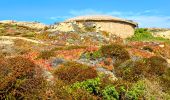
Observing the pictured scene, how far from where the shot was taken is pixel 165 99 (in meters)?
18.8

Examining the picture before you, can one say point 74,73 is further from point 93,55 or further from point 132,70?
point 93,55

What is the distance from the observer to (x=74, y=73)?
2148cm

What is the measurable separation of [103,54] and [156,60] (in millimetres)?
3556

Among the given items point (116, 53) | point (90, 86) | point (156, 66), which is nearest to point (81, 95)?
point (90, 86)

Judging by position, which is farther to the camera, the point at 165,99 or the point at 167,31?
the point at 167,31

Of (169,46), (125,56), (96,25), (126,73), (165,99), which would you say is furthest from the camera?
(96,25)

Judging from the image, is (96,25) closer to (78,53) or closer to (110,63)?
(78,53)

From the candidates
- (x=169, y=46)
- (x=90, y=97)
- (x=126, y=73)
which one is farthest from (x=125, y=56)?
(x=169, y=46)

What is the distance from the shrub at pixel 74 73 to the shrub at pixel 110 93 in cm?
254

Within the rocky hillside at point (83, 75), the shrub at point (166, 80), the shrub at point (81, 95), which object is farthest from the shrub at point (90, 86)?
the shrub at point (166, 80)

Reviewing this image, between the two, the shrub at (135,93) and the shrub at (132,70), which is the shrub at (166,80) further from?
the shrub at (135,93)

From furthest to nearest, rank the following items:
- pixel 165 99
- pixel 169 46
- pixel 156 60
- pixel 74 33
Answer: pixel 74 33 → pixel 169 46 → pixel 156 60 → pixel 165 99

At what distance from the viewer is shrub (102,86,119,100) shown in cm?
1786

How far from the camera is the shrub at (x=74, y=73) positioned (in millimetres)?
20812
